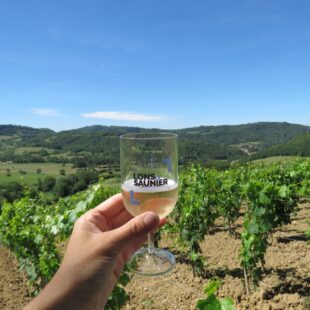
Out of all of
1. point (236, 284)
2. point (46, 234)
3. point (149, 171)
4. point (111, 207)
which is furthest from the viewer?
point (236, 284)

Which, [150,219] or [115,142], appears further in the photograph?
[115,142]

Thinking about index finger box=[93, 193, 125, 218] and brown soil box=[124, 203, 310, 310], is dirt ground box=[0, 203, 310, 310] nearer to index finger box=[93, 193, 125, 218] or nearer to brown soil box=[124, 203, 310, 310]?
brown soil box=[124, 203, 310, 310]

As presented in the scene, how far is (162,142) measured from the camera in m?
1.82

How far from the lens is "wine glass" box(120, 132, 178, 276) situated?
1.79m

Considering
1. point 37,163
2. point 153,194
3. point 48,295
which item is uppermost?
point 153,194

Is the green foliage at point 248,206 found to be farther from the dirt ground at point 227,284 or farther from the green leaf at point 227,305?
the green leaf at point 227,305

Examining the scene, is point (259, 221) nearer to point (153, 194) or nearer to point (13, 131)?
point (153, 194)

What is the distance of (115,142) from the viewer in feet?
366

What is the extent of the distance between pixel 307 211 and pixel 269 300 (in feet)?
23.2

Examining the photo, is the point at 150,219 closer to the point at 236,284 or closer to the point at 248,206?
the point at 236,284

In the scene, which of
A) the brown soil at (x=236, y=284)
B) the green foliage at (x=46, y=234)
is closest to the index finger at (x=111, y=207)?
the green foliage at (x=46, y=234)

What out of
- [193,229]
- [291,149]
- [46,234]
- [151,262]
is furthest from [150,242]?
[291,149]

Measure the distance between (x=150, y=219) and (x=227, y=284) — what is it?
495 cm

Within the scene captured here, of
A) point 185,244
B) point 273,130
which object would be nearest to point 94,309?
point 185,244
